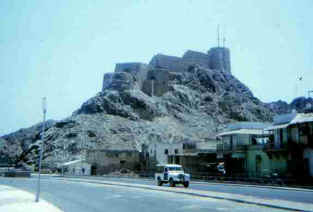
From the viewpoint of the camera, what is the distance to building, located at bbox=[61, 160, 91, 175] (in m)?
67.2

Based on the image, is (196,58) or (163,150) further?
(196,58)

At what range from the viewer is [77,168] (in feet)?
229

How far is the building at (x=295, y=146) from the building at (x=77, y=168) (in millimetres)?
36420

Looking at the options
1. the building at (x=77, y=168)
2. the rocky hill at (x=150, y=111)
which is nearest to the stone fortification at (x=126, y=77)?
the rocky hill at (x=150, y=111)

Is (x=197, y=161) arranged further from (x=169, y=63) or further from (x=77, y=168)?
(x=169, y=63)

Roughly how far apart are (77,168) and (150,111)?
1419 inches

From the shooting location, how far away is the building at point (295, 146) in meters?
36.0

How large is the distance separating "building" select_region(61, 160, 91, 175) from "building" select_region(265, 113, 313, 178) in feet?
119

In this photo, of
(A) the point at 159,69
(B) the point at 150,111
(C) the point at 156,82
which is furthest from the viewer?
(C) the point at 156,82

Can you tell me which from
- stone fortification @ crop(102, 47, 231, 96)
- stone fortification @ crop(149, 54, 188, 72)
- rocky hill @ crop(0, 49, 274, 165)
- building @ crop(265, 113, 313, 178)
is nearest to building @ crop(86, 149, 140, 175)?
rocky hill @ crop(0, 49, 274, 165)

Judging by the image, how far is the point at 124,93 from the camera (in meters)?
104

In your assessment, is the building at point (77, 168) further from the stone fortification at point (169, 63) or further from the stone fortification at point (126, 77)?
the stone fortification at point (169, 63)

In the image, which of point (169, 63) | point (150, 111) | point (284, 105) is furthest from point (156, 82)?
point (284, 105)

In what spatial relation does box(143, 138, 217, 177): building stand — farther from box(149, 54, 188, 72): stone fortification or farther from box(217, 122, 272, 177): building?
box(149, 54, 188, 72): stone fortification
